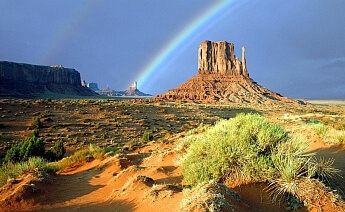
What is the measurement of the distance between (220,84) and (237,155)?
432 feet

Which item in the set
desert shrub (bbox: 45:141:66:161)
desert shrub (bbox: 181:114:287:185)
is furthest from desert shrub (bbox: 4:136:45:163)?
desert shrub (bbox: 181:114:287:185)

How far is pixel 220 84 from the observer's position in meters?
138

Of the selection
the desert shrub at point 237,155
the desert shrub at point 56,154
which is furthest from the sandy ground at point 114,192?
the desert shrub at point 56,154

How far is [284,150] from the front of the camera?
8.36 meters

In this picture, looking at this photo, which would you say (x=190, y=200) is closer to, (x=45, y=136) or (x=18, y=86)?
(x=45, y=136)

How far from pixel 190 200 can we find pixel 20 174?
26.8ft

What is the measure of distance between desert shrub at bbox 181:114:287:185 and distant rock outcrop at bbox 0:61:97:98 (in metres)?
121

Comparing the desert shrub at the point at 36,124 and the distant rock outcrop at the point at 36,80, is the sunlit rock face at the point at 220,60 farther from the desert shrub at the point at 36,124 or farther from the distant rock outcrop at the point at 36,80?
the desert shrub at the point at 36,124

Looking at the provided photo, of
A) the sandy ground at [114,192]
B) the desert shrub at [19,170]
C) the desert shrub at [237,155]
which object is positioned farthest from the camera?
the desert shrub at [19,170]

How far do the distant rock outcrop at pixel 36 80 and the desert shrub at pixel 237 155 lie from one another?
120592 mm

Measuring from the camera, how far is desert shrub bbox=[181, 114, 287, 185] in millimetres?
7937

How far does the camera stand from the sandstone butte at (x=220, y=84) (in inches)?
4739

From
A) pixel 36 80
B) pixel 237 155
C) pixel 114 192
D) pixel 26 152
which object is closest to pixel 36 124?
pixel 26 152

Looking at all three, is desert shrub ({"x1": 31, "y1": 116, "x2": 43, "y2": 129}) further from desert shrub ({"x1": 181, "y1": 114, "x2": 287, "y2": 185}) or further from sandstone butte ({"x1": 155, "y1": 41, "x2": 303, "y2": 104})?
sandstone butte ({"x1": 155, "y1": 41, "x2": 303, "y2": 104})
